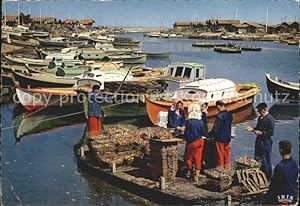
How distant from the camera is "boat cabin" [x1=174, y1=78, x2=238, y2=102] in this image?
448 inches

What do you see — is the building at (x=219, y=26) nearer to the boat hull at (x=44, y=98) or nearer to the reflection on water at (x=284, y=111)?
the reflection on water at (x=284, y=111)

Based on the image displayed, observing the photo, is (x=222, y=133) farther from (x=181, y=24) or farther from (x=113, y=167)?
(x=181, y=24)

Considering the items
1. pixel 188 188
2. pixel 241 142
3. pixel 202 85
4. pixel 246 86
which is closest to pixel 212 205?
pixel 188 188

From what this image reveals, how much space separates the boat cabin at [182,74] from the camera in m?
12.7

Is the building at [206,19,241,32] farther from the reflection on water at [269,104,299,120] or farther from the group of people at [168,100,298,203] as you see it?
the group of people at [168,100,298,203]

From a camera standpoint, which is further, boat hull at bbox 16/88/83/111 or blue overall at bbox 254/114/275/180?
boat hull at bbox 16/88/83/111

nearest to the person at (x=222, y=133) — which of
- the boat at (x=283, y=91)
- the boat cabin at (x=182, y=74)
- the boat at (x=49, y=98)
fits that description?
the boat cabin at (x=182, y=74)

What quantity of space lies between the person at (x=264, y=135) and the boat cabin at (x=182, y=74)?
261 inches

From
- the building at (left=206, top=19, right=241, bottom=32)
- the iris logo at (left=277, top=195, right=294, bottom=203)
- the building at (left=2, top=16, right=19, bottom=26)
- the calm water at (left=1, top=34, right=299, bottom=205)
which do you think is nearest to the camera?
the iris logo at (left=277, top=195, right=294, bottom=203)

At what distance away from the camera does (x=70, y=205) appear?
6363 mm

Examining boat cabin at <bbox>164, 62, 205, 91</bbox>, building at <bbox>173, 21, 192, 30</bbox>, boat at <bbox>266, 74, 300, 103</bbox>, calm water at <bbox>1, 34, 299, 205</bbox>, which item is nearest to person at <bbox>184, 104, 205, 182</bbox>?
calm water at <bbox>1, 34, 299, 205</bbox>

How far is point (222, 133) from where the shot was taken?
608cm

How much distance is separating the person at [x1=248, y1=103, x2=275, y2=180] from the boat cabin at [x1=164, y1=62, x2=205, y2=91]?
664cm

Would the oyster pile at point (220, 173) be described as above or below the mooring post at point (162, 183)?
above
